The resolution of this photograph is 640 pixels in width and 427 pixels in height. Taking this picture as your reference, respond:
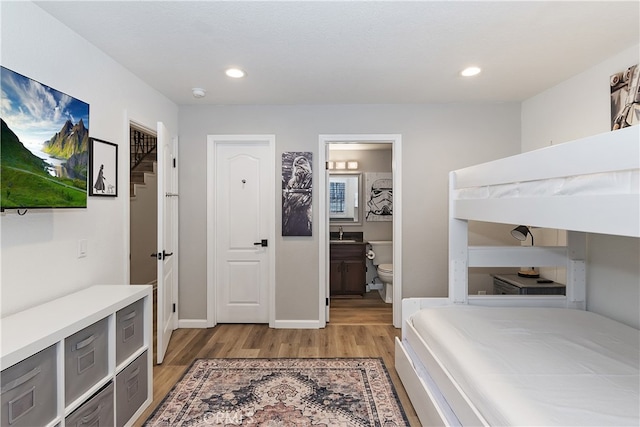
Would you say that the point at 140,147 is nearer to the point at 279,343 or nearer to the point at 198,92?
the point at 198,92

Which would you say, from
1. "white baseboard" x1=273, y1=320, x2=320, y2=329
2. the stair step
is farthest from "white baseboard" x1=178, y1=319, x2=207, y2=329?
the stair step

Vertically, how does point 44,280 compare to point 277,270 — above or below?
above

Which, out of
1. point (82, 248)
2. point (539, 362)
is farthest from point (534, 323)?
point (82, 248)

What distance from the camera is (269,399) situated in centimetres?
225

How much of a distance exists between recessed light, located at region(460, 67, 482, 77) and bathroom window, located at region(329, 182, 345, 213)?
2.73 meters

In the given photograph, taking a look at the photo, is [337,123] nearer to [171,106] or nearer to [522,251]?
[171,106]

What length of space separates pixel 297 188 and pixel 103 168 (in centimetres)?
178

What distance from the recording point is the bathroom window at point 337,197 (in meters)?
5.22

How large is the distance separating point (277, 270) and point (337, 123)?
5.67ft

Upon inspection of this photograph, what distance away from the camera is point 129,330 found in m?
1.96

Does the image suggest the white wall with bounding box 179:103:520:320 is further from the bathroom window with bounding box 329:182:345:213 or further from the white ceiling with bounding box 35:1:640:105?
the bathroom window with bounding box 329:182:345:213

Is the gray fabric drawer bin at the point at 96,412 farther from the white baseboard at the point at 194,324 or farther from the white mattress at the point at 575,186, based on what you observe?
the white mattress at the point at 575,186

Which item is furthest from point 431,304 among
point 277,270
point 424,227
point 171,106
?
point 171,106

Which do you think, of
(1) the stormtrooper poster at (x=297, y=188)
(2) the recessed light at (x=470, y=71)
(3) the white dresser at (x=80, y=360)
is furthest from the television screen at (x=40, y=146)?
(2) the recessed light at (x=470, y=71)
